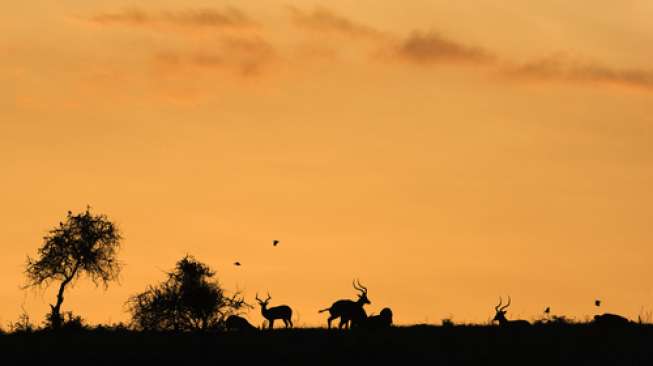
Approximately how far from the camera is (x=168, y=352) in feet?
184

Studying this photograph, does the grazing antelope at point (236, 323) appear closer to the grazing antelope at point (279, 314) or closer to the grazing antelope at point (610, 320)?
the grazing antelope at point (279, 314)

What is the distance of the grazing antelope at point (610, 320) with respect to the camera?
61469 millimetres

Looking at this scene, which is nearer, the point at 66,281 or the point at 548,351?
the point at 548,351

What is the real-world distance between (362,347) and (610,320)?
1417 cm

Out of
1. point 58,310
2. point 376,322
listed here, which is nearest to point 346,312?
point 376,322

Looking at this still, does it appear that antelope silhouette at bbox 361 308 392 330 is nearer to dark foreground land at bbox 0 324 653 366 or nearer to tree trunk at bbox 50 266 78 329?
dark foreground land at bbox 0 324 653 366

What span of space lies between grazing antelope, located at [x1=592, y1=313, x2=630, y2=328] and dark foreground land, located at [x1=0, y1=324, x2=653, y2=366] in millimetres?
881

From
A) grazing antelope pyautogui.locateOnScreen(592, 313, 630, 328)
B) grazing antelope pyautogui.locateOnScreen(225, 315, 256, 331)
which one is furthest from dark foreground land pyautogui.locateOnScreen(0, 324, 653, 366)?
grazing antelope pyautogui.locateOnScreen(225, 315, 256, 331)

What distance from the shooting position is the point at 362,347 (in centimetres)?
5491

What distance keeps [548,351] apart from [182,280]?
22.1 m

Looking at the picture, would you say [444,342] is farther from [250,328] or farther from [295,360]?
[250,328]

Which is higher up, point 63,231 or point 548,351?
point 63,231

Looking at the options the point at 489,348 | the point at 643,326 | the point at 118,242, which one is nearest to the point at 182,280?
the point at 118,242

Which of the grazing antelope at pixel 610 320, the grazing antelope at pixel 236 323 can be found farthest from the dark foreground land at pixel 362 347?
the grazing antelope at pixel 236 323
